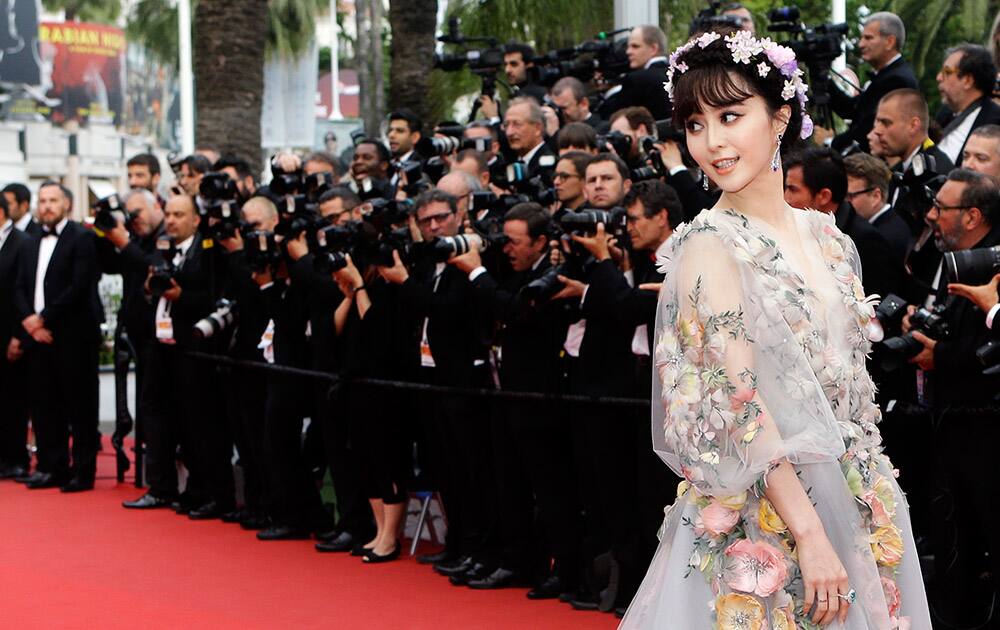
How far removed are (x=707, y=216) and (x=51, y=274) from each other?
7.93 meters

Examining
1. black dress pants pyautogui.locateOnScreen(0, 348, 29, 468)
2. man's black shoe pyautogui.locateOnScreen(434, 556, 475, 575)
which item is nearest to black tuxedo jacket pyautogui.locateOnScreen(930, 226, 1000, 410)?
man's black shoe pyautogui.locateOnScreen(434, 556, 475, 575)

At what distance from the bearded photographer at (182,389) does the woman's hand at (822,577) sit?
6483mm

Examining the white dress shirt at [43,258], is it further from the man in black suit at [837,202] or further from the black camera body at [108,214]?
the man in black suit at [837,202]

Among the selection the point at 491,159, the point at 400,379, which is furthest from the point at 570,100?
the point at 400,379

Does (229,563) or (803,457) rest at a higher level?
(803,457)

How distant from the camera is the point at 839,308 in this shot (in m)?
3.27

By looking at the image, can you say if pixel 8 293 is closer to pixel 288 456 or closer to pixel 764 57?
pixel 288 456

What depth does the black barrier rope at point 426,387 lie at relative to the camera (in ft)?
21.0

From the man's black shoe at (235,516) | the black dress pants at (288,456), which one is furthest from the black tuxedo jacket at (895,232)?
the man's black shoe at (235,516)

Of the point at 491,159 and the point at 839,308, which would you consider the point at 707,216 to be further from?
the point at 491,159

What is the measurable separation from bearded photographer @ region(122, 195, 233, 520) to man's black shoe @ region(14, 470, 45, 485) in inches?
45.6

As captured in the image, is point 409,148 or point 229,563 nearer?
point 229,563

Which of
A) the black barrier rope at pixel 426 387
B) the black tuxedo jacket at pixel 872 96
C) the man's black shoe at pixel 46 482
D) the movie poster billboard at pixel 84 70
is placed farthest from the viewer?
the movie poster billboard at pixel 84 70

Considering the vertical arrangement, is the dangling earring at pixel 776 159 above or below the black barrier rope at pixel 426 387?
above
